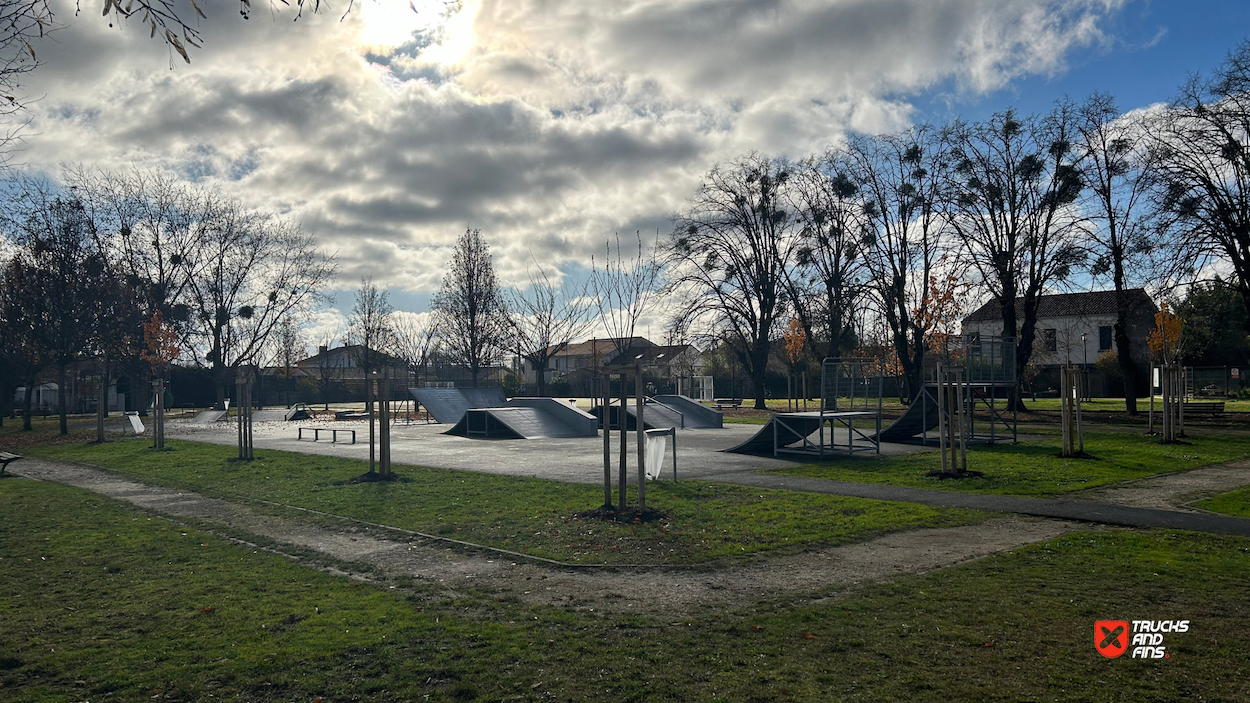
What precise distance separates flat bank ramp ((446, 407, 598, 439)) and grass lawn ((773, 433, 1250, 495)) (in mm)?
10303

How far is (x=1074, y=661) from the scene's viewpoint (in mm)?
4020

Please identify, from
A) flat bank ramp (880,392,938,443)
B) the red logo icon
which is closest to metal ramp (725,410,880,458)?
flat bank ramp (880,392,938,443)

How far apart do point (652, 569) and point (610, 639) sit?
72.9 inches

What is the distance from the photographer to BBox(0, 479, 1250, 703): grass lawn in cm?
374

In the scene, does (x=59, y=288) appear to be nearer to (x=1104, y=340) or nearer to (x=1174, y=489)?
(x=1174, y=489)

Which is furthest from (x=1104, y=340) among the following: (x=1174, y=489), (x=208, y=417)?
(x=208, y=417)

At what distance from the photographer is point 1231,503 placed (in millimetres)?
9367

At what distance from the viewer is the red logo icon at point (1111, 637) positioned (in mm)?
4176

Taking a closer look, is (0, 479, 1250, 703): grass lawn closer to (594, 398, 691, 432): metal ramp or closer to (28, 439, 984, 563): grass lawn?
(28, 439, 984, 563): grass lawn

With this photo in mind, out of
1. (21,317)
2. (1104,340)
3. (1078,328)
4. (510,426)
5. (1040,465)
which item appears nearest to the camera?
(1040,465)

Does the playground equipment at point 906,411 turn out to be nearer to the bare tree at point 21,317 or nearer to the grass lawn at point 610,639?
the grass lawn at point 610,639

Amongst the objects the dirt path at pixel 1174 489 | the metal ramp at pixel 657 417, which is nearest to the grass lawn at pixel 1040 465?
the dirt path at pixel 1174 489

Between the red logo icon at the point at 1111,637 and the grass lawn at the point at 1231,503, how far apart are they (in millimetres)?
5346

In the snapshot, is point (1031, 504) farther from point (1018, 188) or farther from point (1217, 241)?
point (1018, 188)
